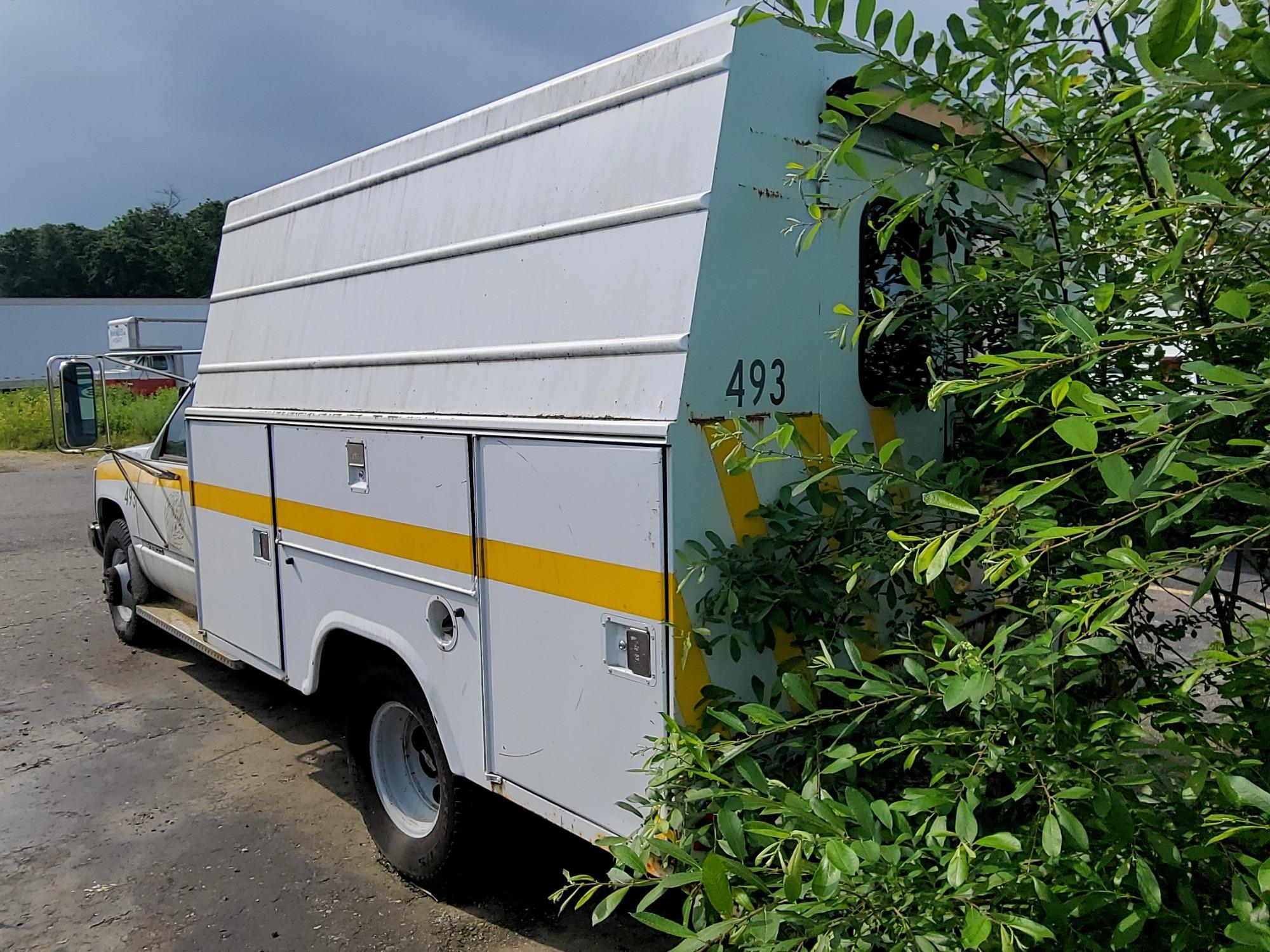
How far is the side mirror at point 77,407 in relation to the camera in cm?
555

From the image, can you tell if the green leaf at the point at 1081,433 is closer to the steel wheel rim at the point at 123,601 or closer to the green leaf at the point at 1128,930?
the green leaf at the point at 1128,930

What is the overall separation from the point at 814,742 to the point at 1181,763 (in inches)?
29.3

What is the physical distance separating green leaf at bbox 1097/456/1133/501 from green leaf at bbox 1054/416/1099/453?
0.04 meters

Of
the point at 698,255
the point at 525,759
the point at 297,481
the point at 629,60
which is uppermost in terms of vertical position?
the point at 629,60

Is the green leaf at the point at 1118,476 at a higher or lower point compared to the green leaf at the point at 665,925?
higher

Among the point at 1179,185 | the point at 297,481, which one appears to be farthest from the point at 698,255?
the point at 297,481

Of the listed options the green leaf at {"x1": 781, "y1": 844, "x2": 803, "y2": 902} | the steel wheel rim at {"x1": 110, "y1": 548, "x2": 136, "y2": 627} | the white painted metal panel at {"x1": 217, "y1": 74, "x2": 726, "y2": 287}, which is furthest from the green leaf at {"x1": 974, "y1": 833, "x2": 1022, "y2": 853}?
the steel wheel rim at {"x1": 110, "y1": 548, "x2": 136, "y2": 627}

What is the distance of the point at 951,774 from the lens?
2.04m

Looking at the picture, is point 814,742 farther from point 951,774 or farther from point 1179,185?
point 1179,185

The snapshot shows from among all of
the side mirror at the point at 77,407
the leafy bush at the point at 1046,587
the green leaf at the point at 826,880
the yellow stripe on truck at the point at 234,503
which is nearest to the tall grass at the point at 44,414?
the side mirror at the point at 77,407

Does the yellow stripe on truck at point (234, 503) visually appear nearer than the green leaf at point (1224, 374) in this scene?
No

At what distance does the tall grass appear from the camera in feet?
43.8

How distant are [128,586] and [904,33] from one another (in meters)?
6.87

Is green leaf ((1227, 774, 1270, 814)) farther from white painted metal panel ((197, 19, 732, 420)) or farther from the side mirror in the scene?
the side mirror
